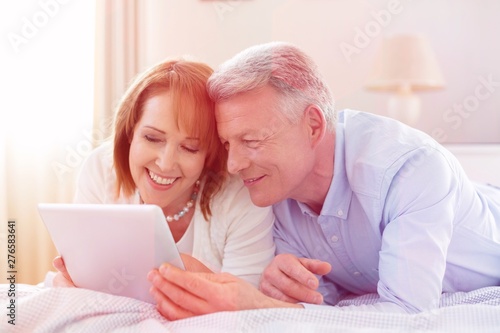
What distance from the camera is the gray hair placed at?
1.33 metres

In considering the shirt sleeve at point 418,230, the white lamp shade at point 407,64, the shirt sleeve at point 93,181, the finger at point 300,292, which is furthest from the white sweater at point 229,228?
the white lamp shade at point 407,64

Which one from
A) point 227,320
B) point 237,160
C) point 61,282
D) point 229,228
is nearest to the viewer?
point 227,320

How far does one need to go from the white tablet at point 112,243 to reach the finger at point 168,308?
5 centimetres

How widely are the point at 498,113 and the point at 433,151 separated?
2012 mm

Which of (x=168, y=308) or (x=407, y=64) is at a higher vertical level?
(x=407, y=64)

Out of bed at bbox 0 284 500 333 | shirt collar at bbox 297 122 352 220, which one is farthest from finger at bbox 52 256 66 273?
shirt collar at bbox 297 122 352 220

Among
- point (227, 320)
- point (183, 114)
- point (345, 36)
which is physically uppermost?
point (345, 36)

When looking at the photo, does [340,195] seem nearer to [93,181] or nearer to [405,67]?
[93,181]

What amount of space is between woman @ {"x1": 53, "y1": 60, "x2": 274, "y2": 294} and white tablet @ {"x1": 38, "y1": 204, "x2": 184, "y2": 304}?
23cm

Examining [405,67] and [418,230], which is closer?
[418,230]

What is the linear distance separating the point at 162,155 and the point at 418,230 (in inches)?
24.2

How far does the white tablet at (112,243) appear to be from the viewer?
39.0 inches

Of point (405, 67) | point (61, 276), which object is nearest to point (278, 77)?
point (61, 276)

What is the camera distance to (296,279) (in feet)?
4.02
